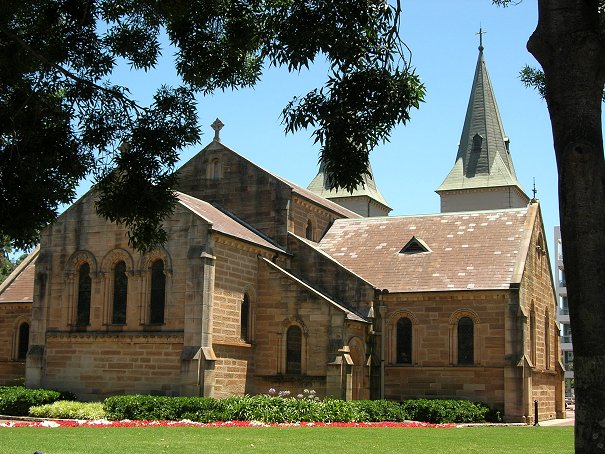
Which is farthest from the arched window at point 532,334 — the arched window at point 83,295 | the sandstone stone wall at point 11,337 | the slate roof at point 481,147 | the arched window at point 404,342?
the slate roof at point 481,147

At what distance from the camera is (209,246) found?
3203 centimetres

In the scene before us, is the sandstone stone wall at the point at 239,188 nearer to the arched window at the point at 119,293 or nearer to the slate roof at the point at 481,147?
the arched window at the point at 119,293

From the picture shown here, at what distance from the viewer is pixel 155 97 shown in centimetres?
1441

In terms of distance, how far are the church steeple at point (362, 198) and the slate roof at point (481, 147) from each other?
4619 mm

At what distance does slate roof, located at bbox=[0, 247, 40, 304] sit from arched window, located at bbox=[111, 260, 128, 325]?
7421 mm

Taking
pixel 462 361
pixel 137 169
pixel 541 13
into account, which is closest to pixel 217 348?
pixel 462 361

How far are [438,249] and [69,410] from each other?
17386 mm

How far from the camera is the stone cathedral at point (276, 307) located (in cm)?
3247

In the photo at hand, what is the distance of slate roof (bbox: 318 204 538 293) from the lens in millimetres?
35531

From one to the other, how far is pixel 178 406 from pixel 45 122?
16680 mm

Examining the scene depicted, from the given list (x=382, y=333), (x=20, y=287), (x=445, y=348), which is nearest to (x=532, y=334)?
(x=445, y=348)

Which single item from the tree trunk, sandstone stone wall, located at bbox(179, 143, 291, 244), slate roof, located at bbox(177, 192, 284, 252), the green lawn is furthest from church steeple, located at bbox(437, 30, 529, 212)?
the tree trunk

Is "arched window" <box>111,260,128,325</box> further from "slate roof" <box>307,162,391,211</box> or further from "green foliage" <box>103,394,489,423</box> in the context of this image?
"slate roof" <box>307,162,391,211</box>

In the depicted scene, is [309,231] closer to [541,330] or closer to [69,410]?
[541,330]
